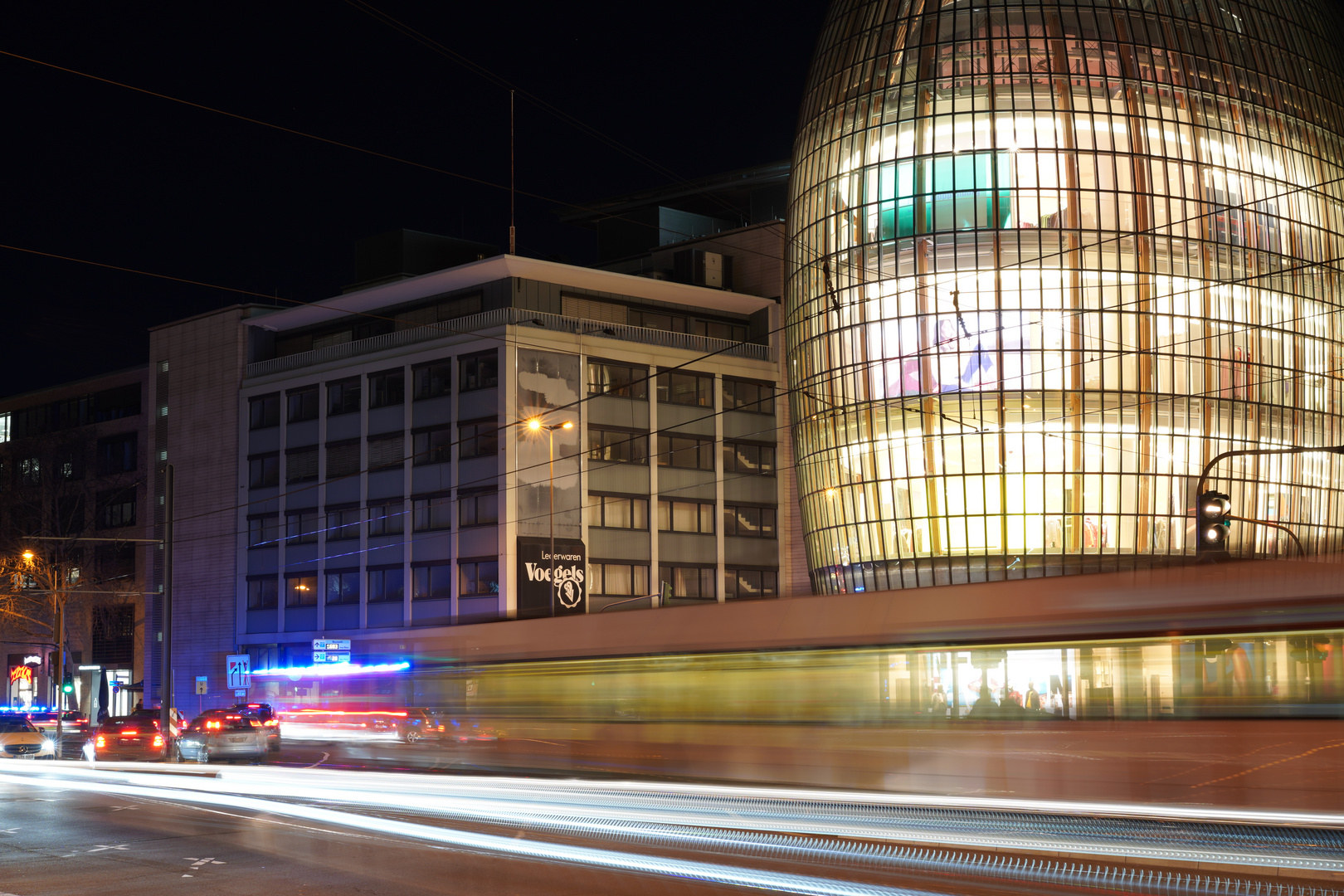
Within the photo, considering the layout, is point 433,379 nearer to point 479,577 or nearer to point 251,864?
point 479,577

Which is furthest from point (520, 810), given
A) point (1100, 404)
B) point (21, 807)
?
point (1100, 404)

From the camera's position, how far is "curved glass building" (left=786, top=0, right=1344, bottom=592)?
2206 inches

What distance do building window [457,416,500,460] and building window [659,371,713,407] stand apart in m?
8.79

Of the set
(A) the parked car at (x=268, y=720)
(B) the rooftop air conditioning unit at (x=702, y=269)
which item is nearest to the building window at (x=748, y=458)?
(B) the rooftop air conditioning unit at (x=702, y=269)

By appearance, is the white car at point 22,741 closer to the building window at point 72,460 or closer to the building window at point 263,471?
the building window at point 263,471

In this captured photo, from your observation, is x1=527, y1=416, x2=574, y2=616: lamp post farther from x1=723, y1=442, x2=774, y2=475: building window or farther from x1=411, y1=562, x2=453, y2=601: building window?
x1=723, y1=442, x2=774, y2=475: building window

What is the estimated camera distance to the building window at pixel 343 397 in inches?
2625

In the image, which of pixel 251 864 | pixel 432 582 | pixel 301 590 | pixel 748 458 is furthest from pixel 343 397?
pixel 251 864

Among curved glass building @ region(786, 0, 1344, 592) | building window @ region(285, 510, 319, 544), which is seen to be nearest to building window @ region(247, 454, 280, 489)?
building window @ region(285, 510, 319, 544)

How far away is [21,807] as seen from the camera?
24.0 m

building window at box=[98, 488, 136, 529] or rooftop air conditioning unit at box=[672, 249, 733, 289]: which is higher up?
rooftop air conditioning unit at box=[672, 249, 733, 289]

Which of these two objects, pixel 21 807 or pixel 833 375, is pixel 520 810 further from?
pixel 833 375

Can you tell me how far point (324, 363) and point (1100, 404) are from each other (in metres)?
35.0

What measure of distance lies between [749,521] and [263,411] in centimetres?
2454
